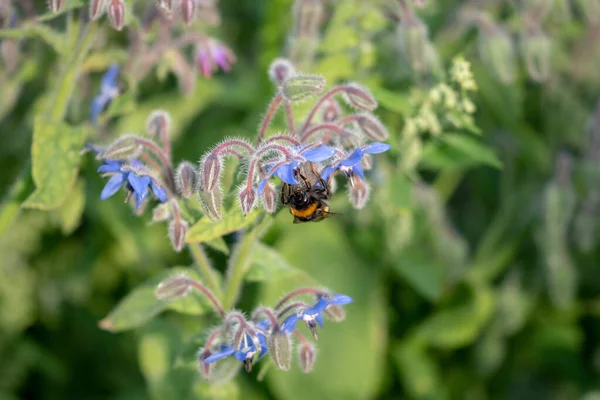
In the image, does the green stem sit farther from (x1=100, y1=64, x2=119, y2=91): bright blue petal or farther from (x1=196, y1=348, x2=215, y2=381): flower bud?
(x1=100, y1=64, x2=119, y2=91): bright blue petal

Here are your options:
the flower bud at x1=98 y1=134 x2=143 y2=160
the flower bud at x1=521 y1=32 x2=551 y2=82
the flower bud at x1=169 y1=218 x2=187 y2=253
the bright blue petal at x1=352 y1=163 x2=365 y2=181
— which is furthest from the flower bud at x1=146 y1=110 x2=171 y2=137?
the flower bud at x1=521 y1=32 x2=551 y2=82

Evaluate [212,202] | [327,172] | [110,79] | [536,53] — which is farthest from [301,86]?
[536,53]

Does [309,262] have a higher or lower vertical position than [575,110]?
lower

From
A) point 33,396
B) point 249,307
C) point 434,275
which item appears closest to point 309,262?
point 249,307

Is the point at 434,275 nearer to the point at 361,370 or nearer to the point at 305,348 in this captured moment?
the point at 361,370

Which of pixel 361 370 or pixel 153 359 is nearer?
Result: pixel 153 359
